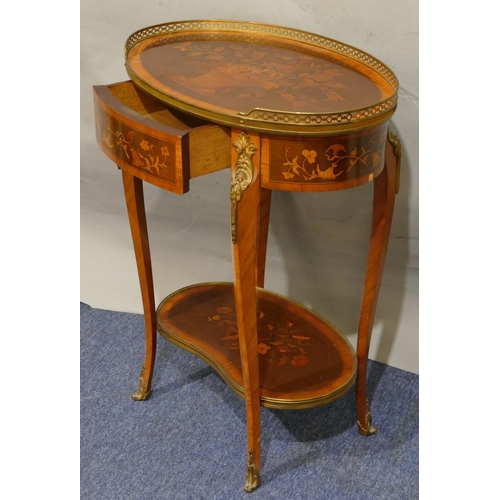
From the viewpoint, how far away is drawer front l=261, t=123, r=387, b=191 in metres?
1.41

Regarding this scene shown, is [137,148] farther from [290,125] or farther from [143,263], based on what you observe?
[143,263]

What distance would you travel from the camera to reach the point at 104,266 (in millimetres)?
2580

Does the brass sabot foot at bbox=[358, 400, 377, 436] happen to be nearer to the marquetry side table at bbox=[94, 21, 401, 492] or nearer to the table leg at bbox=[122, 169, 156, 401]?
the marquetry side table at bbox=[94, 21, 401, 492]

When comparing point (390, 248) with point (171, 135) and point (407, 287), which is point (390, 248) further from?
point (171, 135)

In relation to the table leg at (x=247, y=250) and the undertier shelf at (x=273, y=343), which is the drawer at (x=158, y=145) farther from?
the undertier shelf at (x=273, y=343)

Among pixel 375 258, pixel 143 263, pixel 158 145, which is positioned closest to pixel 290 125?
pixel 158 145

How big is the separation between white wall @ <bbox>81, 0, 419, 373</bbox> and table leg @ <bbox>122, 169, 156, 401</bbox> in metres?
0.44

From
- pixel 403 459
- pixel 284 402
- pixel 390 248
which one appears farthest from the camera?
pixel 390 248

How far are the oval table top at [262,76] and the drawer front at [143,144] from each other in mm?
84

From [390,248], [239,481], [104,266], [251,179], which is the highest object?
[251,179]

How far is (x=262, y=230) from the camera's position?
2166 millimetres

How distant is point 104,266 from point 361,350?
1099mm

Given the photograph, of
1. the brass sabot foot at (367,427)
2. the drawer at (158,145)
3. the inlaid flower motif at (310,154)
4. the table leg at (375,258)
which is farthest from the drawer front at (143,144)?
the brass sabot foot at (367,427)

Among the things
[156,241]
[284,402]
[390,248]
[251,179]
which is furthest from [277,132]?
[156,241]
